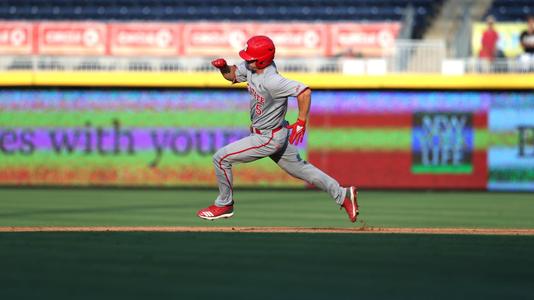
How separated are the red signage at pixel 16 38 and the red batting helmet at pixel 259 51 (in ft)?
42.1

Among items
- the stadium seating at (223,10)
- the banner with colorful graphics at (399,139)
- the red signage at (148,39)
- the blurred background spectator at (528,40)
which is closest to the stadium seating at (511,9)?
the stadium seating at (223,10)

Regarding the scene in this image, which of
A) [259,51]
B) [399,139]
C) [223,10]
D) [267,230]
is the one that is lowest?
[267,230]

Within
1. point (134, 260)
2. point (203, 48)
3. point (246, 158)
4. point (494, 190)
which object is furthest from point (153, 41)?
point (134, 260)

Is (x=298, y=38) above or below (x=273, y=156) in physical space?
above

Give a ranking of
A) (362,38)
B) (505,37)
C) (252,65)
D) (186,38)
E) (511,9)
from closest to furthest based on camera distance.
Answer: (252,65) → (505,37) → (362,38) → (186,38) → (511,9)

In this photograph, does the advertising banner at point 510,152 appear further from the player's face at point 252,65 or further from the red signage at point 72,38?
the player's face at point 252,65

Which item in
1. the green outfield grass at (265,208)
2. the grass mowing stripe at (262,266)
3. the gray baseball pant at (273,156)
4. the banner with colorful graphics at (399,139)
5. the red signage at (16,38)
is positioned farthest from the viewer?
the red signage at (16,38)

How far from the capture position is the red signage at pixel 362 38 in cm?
2131

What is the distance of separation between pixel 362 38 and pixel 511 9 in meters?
6.35

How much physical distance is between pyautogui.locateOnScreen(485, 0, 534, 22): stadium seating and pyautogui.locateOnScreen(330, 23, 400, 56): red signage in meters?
5.46

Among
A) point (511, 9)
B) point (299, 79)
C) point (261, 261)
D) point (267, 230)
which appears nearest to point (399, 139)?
point (299, 79)

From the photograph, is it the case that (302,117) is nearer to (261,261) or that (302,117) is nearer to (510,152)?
(261,261)

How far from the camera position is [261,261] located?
24.1 feet

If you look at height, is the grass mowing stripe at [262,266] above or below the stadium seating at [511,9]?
below
